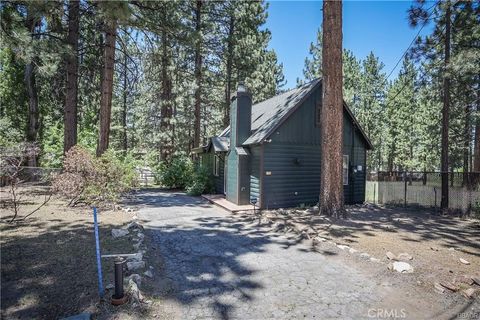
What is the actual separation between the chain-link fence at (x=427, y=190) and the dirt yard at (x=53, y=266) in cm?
1073

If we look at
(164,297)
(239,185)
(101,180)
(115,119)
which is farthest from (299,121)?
(115,119)

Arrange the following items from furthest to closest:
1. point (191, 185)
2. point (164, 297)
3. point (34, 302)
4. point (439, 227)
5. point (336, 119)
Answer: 1. point (191, 185)
2. point (336, 119)
3. point (439, 227)
4. point (164, 297)
5. point (34, 302)

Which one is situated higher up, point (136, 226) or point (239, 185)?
point (239, 185)

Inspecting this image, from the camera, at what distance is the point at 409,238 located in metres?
6.62

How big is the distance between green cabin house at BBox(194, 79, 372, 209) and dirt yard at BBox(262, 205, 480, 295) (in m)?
1.36

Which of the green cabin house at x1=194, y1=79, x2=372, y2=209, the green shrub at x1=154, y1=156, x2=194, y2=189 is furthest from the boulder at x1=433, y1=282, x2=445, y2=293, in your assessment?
the green shrub at x1=154, y1=156, x2=194, y2=189

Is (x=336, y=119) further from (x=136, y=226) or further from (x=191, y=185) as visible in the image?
(x=191, y=185)

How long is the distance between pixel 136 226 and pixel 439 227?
8.37 m

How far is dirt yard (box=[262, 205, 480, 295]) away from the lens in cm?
457

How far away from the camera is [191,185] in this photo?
1541 centimetres

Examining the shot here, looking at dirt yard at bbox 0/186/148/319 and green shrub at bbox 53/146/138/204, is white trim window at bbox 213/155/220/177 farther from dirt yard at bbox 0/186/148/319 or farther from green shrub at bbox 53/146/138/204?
dirt yard at bbox 0/186/148/319

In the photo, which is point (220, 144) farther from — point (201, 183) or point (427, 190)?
point (427, 190)

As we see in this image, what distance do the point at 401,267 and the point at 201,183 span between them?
11.1 m

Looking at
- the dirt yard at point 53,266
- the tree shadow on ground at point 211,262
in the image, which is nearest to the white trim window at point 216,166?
the tree shadow on ground at point 211,262
